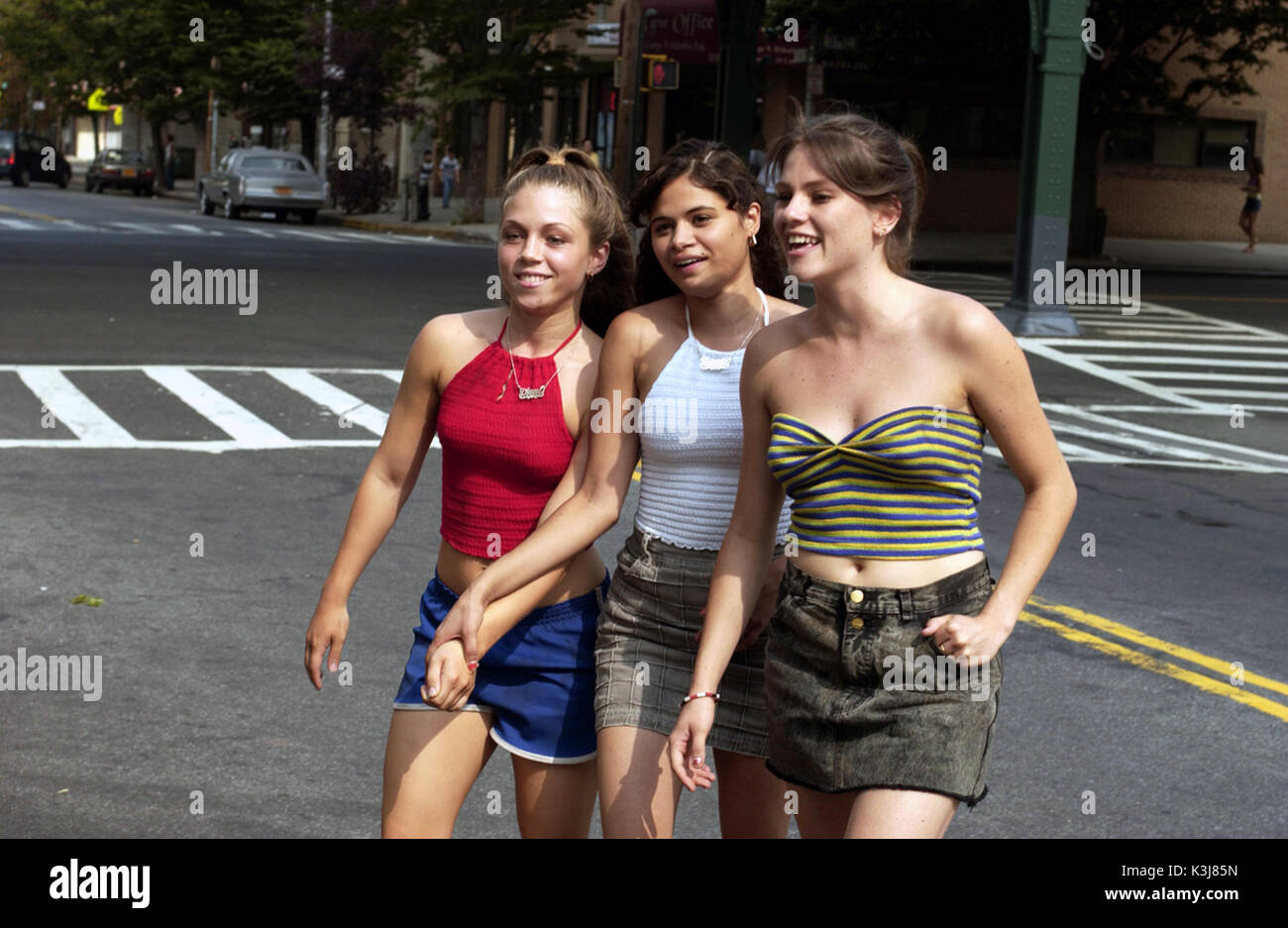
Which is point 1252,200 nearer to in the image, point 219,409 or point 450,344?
point 219,409

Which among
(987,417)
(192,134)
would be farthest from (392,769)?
(192,134)

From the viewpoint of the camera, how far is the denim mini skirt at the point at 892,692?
3.21 m

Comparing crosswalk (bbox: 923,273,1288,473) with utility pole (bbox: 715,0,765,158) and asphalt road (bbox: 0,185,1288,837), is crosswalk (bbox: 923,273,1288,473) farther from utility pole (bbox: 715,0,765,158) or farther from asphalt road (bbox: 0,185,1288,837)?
utility pole (bbox: 715,0,765,158)

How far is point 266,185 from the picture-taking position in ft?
139

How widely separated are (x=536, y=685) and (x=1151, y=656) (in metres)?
4.11

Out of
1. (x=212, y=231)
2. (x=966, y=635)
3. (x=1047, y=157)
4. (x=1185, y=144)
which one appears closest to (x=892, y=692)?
(x=966, y=635)

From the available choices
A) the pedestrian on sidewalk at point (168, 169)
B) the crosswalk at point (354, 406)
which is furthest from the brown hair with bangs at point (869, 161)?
the pedestrian on sidewalk at point (168, 169)

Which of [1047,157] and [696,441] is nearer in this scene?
[696,441]

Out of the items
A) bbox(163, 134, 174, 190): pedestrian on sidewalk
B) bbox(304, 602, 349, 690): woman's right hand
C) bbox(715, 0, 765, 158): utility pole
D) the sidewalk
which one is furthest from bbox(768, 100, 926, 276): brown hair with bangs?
bbox(163, 134, 174, 190): pedestrian on sidewalk

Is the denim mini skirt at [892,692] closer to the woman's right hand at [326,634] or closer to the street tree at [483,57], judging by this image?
the woman's right hand at [326,634]

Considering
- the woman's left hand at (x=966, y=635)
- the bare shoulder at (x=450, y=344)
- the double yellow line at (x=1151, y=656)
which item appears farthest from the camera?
the double yellow line at (x=1151, y=656)

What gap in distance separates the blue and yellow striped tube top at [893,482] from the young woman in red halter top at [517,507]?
66 centimetres
